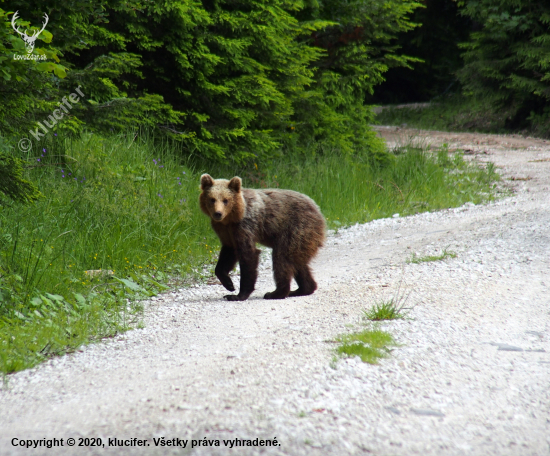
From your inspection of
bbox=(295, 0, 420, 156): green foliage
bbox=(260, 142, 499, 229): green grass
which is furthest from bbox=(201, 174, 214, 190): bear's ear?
bbox=(295, 0, 420, 156): green foliage

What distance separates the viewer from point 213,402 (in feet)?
10.5

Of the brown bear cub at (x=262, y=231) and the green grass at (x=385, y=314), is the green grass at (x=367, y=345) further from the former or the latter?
the brown bear cub at (x=262, y=231)

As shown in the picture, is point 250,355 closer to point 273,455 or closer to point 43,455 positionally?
→ point 273,455

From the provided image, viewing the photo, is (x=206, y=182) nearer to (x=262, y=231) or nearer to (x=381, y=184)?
(x=262, y=231)

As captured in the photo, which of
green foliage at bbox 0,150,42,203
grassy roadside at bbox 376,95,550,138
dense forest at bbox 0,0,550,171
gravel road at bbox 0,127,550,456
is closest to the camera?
gravel road at bbox 0,127,550,456

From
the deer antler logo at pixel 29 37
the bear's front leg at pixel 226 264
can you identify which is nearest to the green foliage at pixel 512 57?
the bear's front leg at pixel 226 264

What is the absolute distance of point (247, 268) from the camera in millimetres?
5883

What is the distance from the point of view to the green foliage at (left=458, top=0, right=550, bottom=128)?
64.8ft

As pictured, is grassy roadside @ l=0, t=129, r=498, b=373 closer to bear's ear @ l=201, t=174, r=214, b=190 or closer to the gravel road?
the gravel road

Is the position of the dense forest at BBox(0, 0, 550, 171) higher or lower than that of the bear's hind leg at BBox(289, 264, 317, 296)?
higher

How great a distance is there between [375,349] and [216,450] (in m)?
1.61

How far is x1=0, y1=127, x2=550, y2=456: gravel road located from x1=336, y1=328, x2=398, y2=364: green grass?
0.09m

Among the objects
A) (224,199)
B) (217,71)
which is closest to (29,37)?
(224,199)

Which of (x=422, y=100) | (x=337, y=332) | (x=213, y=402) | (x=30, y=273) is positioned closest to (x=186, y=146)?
(x=30, y=273)
